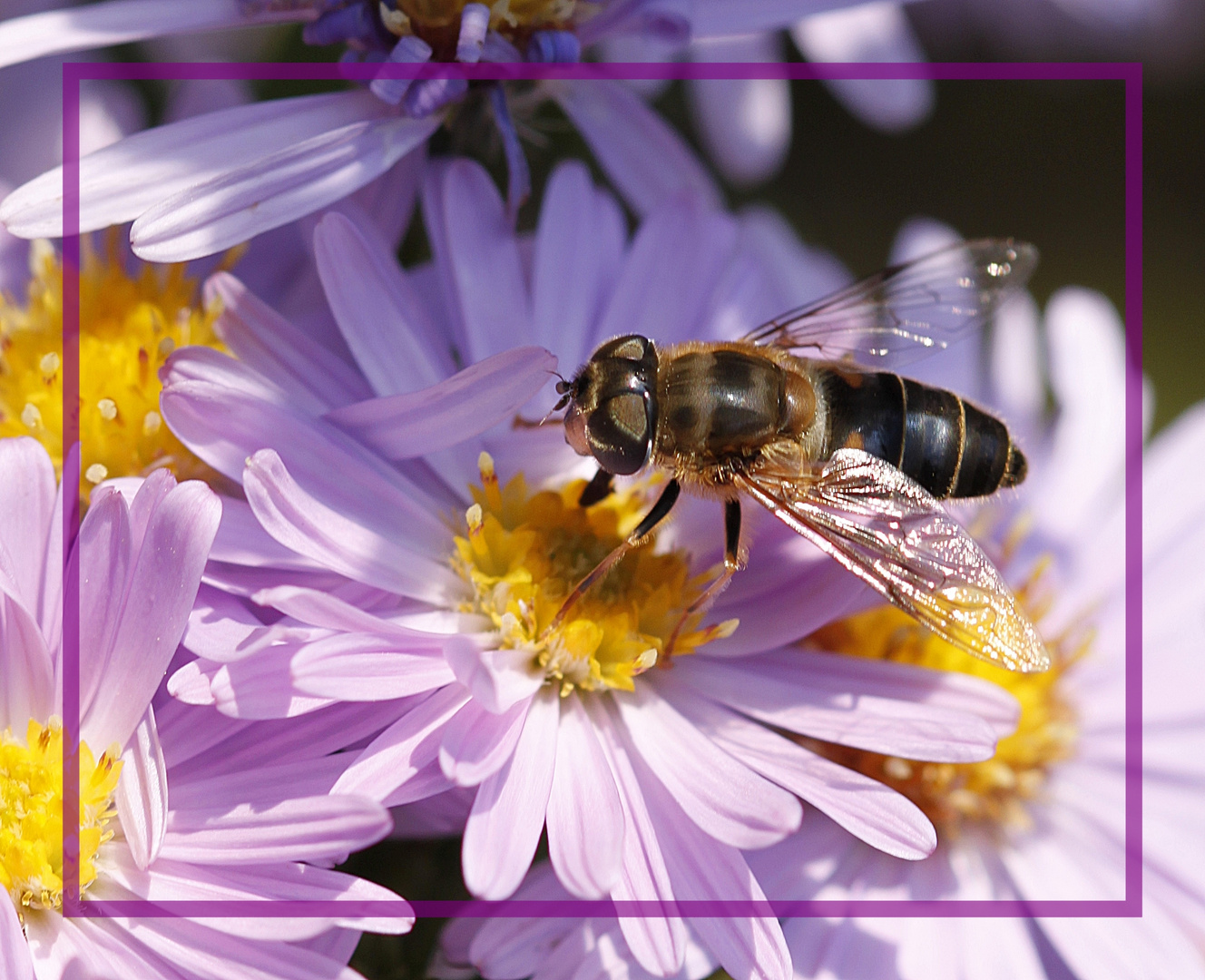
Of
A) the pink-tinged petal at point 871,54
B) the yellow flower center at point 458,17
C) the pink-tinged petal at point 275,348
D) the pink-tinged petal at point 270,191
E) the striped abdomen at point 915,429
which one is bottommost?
the striped abdomen at point 915,429

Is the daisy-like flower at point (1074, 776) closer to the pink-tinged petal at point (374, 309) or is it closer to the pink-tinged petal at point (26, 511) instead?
the pink-tinged petal at point (374, 309)

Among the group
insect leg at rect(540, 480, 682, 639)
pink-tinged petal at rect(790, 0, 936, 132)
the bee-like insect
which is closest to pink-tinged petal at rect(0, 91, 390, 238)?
the bee-like insect

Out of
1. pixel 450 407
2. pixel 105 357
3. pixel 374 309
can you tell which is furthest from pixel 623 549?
pixel 105 357

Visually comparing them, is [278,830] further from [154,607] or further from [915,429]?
[915,429]

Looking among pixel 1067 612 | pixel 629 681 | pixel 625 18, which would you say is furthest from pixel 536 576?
pixel 1067 612

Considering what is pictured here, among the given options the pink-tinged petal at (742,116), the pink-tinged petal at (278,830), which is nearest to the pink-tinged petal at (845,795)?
the pink-tinged petal at (278,830)

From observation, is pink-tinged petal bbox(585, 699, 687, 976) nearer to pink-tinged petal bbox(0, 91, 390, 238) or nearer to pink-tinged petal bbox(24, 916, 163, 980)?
pink-tinged petal bbox(24, 916, 163, 980)

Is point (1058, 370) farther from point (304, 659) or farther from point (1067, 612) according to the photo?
point (304, 659)
